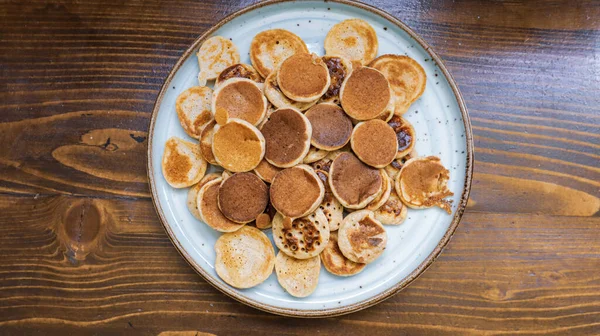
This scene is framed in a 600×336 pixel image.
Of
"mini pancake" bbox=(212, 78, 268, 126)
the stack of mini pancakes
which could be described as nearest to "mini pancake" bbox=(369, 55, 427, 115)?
the stack of mini pancakes

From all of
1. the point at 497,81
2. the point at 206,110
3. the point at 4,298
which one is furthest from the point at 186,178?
the point at 497,81

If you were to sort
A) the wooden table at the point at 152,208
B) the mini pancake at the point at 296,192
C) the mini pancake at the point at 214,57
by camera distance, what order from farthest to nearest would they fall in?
the wooden table at the point at 152,208 < the mini pancake at the point at 214,57 < the mini pancake at the point at 296,192

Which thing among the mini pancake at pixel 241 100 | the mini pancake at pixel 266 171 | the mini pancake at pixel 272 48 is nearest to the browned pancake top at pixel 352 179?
the mini pancake at pixel 266 171

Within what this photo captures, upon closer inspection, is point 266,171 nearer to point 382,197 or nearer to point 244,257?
point 244,257

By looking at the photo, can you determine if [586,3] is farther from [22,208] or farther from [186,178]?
[22,208]

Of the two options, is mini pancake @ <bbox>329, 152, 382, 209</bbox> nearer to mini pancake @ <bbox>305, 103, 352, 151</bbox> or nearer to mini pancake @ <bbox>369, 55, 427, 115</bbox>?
mini pancake @ <bbox>305, 103, 352, 151</bbox>

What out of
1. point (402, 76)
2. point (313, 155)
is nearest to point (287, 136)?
point (313, 155)

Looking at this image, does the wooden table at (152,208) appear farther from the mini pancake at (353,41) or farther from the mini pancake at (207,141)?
the mini pancake at (207,141)
